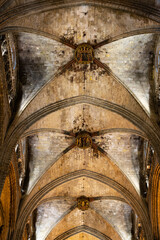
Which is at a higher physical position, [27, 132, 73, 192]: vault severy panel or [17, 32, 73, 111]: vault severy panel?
[17, 32, 73, 111]: vault severy panel

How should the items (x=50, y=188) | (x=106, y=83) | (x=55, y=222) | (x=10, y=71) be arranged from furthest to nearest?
(x=55, y=222), (x=50, y=188), (x=106, y=83), (x=10, y=71)

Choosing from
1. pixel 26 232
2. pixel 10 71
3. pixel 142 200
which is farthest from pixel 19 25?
pixel 26 232

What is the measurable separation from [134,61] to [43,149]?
254 inches

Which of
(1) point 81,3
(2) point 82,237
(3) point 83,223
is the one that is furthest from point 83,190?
(1) point 81,3

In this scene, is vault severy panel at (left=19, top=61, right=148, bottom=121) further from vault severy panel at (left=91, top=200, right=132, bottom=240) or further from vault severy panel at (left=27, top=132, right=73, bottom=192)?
vault severy panel at (left=91, top=200, right=132, bottom=240)

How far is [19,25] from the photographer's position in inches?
423

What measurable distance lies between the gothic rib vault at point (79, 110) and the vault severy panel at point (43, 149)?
0.05 meters

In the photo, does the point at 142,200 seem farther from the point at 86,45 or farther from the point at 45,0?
the point at 45,0

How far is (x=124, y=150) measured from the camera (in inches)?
650

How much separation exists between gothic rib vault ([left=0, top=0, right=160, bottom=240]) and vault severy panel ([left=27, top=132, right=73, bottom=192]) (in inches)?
2.0

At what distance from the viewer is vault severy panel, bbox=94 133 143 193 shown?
16.2 meters

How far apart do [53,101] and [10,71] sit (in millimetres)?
2481

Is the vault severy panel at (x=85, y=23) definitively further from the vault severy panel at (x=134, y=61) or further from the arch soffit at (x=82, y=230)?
the arch soffit at (x=82, y=230)

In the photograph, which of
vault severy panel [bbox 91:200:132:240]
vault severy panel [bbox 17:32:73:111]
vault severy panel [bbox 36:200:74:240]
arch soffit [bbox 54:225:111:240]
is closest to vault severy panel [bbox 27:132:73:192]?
vault severy panel [bbox 17:32:73:111]
